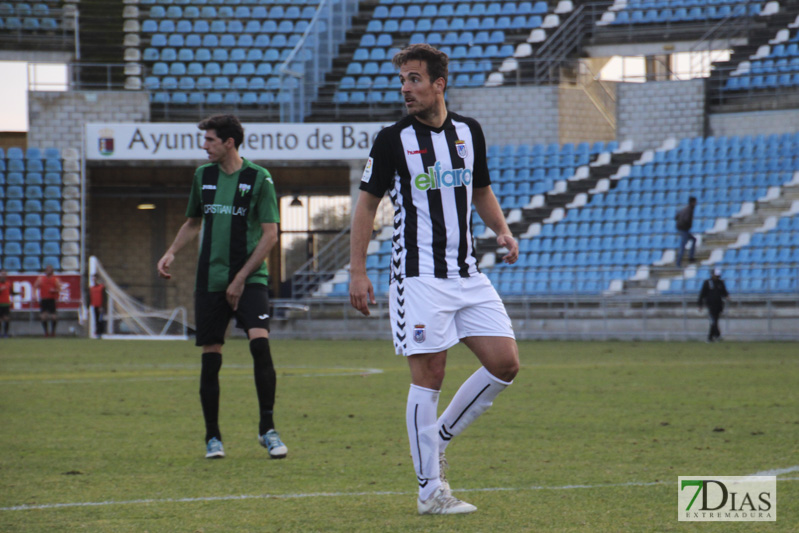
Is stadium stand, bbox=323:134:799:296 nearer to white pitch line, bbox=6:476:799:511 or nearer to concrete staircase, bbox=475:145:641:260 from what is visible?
concrete staircase, bbox=475:145:641:260

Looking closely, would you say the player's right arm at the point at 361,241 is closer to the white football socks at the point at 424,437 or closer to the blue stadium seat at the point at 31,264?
the white football socks at the point at 424,437

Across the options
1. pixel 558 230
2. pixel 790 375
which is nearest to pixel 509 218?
pixel 558 230

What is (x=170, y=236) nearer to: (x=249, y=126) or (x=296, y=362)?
(x=249, y=126)

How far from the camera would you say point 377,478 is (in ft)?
18.1

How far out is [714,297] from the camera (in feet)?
65.9

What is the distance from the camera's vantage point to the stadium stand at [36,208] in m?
26.9

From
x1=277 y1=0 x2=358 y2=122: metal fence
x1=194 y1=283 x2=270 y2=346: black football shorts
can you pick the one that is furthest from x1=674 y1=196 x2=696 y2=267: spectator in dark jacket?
x1=194 y1=283 x2=270 y2=346: black football shorts

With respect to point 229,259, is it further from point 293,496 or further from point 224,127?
point 293,496

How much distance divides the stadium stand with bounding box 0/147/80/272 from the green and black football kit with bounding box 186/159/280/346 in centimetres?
2154

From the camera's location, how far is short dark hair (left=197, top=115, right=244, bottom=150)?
641 centimetres

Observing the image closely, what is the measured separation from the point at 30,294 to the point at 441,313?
920 inches

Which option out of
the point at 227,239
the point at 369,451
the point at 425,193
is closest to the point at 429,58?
the point at 425,193

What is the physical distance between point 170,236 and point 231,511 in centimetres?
2853

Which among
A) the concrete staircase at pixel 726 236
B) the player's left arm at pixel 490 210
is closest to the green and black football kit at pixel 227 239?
the player's left arm at pixel 490 210
